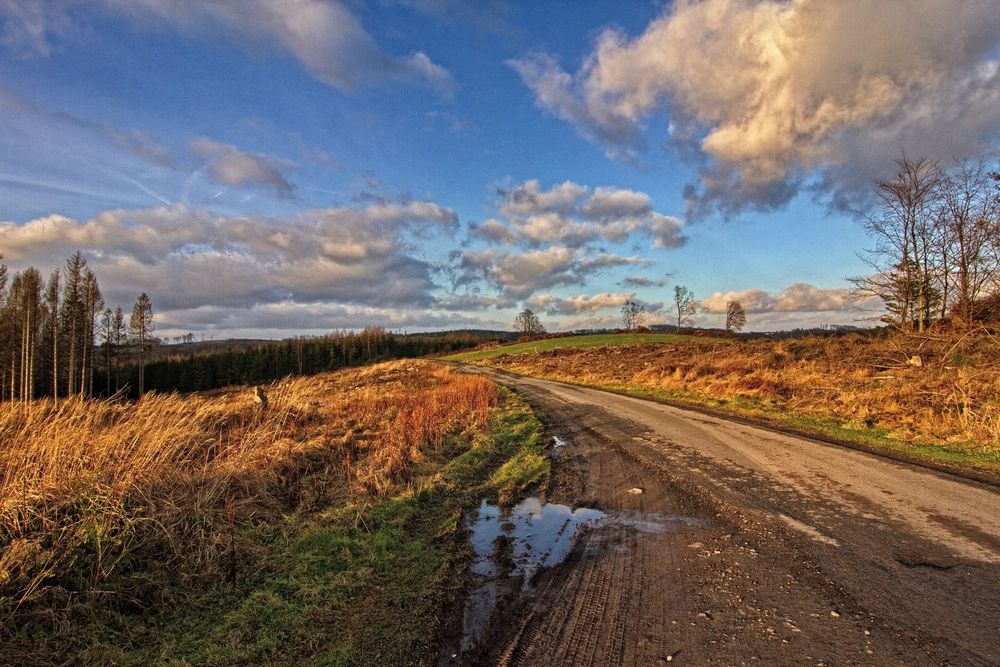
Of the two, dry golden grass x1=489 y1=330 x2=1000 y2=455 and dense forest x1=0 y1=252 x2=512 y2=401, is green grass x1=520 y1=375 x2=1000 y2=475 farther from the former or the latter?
dense forest x1=0 y1=252 x2=512 y2=401

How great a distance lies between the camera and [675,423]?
43.0ft

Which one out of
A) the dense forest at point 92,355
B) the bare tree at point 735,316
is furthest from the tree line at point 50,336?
the bare tree at point 735,316

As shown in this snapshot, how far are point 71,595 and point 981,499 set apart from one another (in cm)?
1090

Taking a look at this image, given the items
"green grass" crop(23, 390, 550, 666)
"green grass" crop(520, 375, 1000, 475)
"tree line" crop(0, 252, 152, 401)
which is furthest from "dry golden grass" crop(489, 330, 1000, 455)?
"tree line" crop(0, 252, 152, 401)

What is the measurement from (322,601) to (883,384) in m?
17.0

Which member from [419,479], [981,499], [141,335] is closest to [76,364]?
[141,335]

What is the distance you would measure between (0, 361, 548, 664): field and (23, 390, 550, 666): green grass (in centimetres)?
2

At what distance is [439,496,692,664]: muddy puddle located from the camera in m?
4.26

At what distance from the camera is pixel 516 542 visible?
5824 millimetres

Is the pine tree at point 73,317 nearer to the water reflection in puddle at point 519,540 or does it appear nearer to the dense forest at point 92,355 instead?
the dense forest at point 92,355

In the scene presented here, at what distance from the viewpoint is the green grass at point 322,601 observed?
3684 mm

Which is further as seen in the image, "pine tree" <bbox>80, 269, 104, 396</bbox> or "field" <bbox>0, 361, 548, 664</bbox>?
"pine tree" <bbox>80, 269, 104, 396</bbox>

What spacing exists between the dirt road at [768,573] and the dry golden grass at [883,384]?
392 cm

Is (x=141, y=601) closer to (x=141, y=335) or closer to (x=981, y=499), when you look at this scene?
(x=981, y=499)
